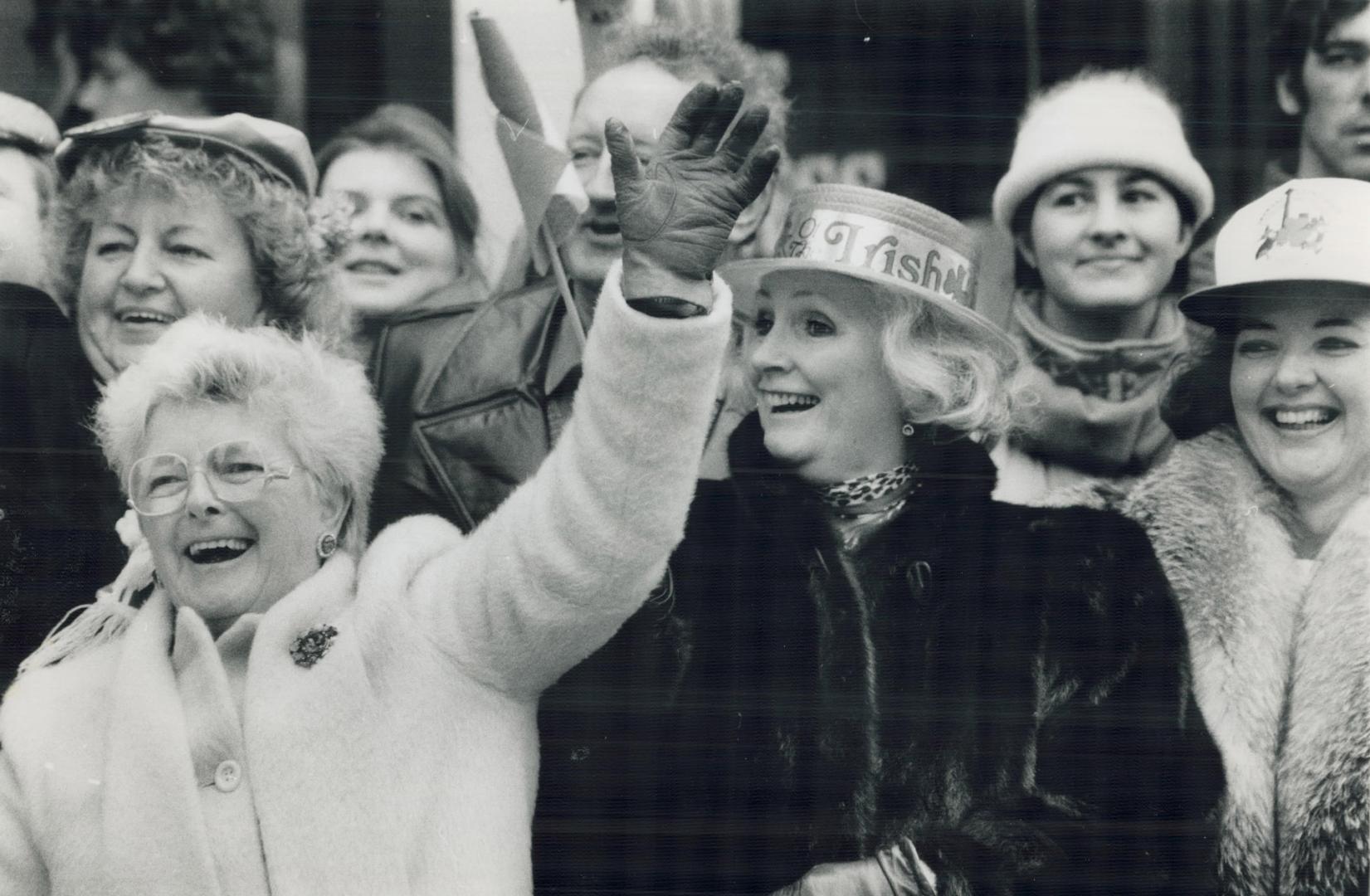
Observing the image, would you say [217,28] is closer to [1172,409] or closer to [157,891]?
[157,891]

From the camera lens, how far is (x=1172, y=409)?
3.23 m

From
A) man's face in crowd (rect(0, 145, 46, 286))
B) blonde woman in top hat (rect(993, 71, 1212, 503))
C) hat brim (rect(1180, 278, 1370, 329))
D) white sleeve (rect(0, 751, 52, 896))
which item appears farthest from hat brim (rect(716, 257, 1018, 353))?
white sleeve (rect(0, 751, 52, 896))

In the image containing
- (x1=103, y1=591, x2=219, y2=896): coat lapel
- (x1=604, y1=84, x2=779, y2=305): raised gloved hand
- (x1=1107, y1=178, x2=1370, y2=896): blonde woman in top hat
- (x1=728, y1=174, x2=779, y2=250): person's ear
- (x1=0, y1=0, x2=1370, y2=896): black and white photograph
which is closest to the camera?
(x1=604, y1=84, x2=779, y2=305): raised gloved hand

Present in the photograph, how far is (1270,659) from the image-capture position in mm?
3145

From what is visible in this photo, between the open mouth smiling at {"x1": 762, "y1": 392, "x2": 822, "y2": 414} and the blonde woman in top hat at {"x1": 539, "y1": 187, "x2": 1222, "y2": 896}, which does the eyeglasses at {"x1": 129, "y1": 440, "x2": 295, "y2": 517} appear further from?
the open mouth smiling at {"x1": 762, "y1": 392, "x2": 822, "y2": 414}

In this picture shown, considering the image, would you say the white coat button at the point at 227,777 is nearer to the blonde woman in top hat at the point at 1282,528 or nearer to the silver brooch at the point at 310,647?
the silver brooch at the point at 310,647

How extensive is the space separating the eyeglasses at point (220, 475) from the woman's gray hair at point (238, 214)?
46cm

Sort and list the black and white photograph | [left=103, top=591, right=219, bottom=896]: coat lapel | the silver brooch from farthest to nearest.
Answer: the black and white photograph → the silver brooch → [left=103, top=591, right=219, bottom=896]: coat lapel

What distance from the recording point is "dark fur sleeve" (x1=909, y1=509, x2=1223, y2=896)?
9.88ft

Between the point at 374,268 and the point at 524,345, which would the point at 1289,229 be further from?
the point at 374,268

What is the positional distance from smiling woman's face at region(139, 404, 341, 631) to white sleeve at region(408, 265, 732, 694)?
37cm

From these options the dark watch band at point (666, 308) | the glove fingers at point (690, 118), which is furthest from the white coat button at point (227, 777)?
the glove fingers at point (690, 118)

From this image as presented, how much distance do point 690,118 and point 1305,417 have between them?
5.03 ft

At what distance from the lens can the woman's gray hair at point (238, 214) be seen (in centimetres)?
317
